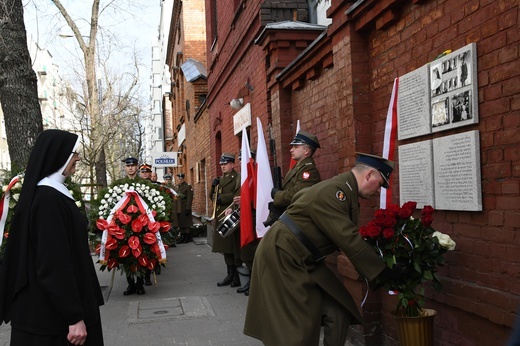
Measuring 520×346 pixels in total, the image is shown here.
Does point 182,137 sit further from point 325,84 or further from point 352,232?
point 352,232

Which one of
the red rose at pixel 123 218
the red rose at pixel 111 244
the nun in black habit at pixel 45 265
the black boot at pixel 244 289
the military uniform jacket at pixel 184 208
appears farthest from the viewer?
the military uniform jacket at pixel 184 208

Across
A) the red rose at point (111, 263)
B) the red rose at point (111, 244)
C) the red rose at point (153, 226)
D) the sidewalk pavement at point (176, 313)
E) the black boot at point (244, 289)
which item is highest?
the red rose at point (153, 226)

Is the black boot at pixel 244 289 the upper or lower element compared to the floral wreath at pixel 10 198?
lower

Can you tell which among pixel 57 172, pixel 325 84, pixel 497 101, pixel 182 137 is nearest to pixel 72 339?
pixel 57 172

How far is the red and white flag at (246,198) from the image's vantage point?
25.2 feet

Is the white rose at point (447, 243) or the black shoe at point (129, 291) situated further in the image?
the black shoe at point (129, 291)

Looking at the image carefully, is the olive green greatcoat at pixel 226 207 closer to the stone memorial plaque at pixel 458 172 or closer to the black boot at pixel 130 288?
the black boot at pixel 130 288

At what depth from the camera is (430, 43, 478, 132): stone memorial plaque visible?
12.8 ft

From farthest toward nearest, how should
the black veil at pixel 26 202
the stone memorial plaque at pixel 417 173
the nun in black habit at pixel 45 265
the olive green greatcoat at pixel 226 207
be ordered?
the olive green greatcoat at pixel 226 207, the stone memorial plaque at pixel 417 173, the black veil at pixel 26 202, the nun in black habit at pixel 45 265

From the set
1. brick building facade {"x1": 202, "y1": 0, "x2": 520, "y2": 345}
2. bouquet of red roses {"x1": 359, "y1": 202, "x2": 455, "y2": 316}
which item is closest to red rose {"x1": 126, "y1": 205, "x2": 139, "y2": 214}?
brick building facade {"x1": 202, "y1": 0, "x2": 520, "y2": 345}

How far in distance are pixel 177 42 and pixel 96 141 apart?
295 inches

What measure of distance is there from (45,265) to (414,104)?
3067mm

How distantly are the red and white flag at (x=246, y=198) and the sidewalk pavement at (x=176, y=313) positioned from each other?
96 cm

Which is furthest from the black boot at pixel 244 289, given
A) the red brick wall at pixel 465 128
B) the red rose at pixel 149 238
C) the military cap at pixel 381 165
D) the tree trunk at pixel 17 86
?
the military cap at pixel 381 165
